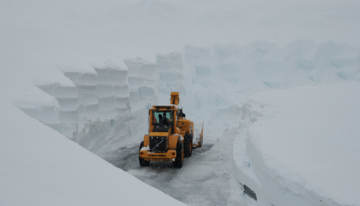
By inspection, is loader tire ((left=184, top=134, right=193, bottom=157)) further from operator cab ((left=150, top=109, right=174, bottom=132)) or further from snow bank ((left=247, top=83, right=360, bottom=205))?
snow bank ((left=247, top=83, right=360, bottom=205))

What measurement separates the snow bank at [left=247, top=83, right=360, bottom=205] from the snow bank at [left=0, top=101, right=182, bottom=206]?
84.1 inches

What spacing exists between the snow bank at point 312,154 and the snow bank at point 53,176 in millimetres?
2136

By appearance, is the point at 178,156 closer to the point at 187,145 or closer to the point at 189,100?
the point at 187,145

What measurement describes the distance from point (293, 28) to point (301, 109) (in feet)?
86.9

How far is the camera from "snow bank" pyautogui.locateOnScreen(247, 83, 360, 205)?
13.3 feet

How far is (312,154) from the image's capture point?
5.10m

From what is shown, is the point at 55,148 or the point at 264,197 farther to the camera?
the point at 264,197

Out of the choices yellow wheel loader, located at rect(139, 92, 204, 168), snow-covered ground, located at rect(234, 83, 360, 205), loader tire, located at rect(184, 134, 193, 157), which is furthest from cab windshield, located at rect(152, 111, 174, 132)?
snow-covered ground, located at rect(234, 83, 360, 205)

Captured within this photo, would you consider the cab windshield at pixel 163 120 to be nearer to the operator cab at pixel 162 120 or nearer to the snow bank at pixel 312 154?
the operator cab at pixel 162 120

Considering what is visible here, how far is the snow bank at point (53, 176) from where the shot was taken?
7.04 feet

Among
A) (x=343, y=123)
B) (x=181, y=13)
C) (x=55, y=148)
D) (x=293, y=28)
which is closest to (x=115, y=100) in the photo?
(x=343, y=123)

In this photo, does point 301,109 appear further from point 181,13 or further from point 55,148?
point 181,13

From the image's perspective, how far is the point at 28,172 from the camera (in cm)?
239

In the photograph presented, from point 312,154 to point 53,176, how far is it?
4136mm
